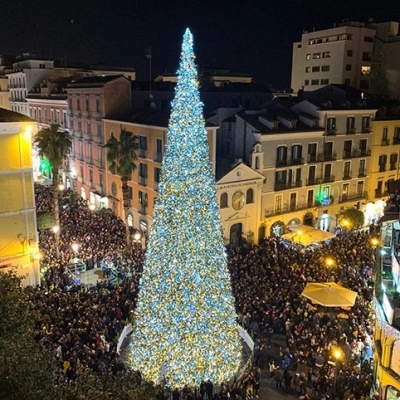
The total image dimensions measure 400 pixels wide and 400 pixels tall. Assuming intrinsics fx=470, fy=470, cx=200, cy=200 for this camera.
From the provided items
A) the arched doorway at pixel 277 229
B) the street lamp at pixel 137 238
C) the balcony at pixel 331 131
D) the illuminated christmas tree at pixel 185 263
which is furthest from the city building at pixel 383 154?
the illuminated christmas tree at pixel 185 263

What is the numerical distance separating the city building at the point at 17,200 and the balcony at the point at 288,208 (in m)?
19.5

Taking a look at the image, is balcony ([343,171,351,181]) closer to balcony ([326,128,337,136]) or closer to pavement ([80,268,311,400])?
balcony ([326,128,337,136])

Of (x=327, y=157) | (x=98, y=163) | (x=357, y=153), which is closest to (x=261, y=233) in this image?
(x=327, y=157)

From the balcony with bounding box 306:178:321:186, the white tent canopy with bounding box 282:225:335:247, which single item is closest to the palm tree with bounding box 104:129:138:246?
the white tent canopy with bounding box 282:225:335:247

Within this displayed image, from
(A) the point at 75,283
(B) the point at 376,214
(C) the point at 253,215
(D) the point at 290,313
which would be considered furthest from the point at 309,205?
(A) the point at 75,283

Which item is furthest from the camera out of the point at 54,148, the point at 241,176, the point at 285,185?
the point at 285,185

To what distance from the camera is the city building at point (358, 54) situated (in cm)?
5953

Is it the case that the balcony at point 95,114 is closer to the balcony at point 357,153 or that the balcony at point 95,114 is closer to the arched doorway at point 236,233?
the arched doorway at point 236,233

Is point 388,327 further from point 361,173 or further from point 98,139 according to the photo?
point 98,139

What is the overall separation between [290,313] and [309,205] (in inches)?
783

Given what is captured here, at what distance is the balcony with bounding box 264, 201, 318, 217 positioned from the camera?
39.9 m

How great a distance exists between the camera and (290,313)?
78.3 feet

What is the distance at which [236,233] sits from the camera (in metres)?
38.7

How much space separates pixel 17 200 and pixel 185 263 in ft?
49.1
